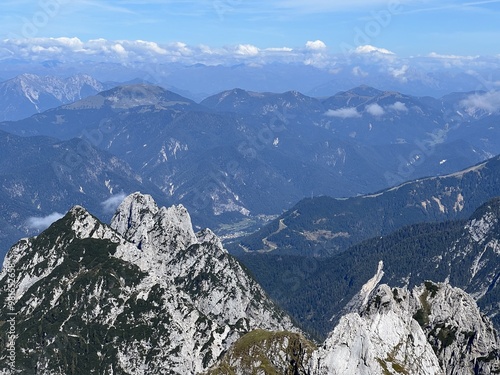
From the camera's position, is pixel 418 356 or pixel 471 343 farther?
pixel 471 343

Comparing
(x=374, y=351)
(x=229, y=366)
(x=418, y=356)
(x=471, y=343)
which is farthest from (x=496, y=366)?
(x=229, y=366)

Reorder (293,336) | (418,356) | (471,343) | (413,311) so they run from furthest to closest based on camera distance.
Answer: (413,311) → (471,343) → (293,336) → (418,356)

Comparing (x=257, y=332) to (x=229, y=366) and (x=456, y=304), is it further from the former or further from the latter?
(x=456, y=304)

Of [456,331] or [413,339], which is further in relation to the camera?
[456,331]

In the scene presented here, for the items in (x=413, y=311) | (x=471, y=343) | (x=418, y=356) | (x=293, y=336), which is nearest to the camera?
(x=418, y=356)

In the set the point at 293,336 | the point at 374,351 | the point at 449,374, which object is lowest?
the point at 449,374

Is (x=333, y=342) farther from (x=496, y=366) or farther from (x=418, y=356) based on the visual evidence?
(x=496, y=366)

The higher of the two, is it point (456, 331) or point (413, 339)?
point (413, 339)

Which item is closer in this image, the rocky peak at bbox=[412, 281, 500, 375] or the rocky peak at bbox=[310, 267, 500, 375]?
the rocky peak at bbox=[310, 267, 500, 375]

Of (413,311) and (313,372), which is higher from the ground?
(313,372)

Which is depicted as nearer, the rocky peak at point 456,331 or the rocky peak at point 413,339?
the rocky peak at point 413,339
